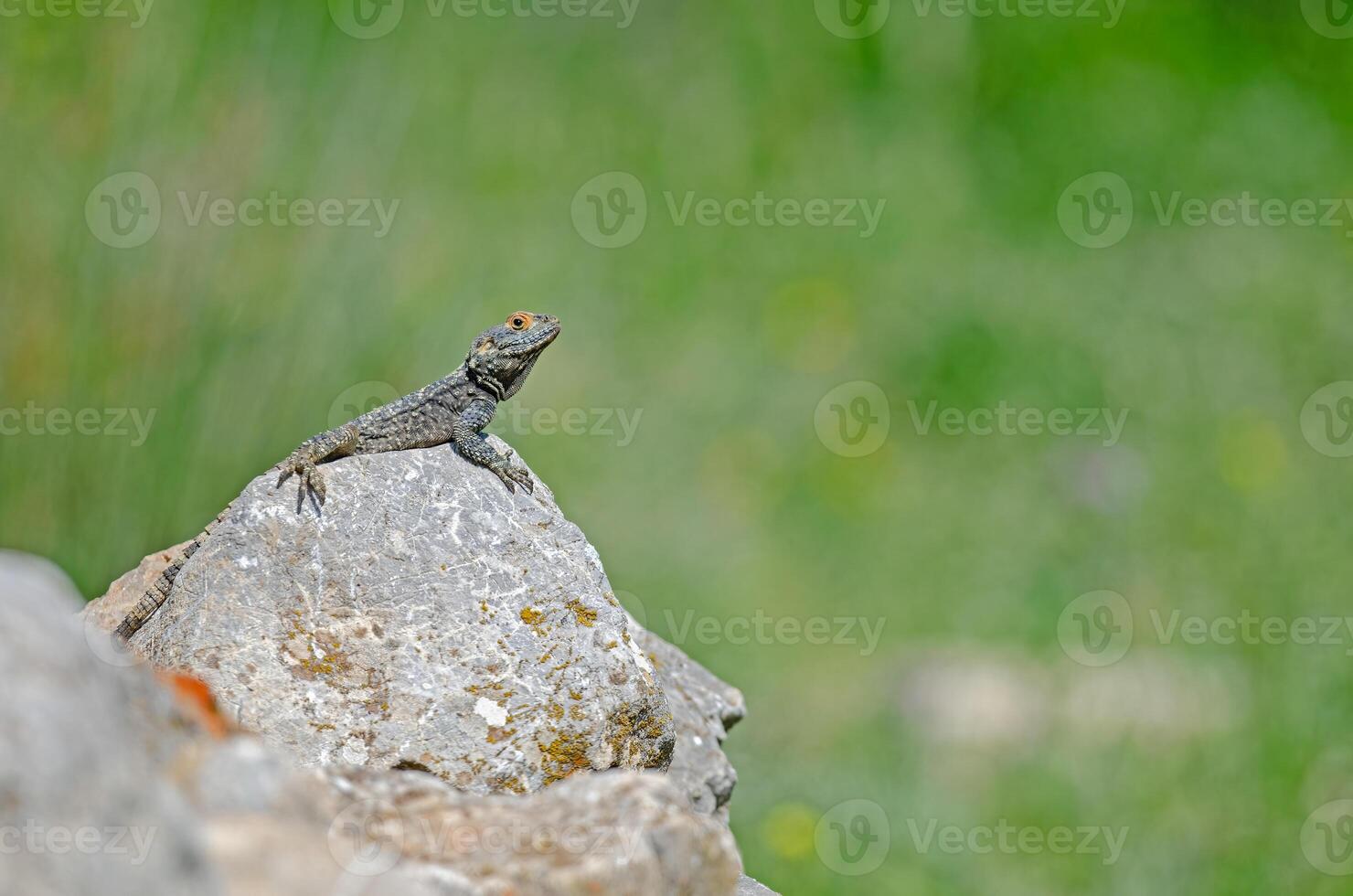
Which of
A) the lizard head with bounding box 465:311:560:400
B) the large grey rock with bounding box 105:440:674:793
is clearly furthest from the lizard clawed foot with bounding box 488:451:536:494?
the lizard head with bounding box 465:311:560:400

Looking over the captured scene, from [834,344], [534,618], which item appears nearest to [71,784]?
[534,618]

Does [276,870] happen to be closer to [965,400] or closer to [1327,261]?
[965,400]

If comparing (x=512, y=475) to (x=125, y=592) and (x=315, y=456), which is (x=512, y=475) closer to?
(x=315, y=456)

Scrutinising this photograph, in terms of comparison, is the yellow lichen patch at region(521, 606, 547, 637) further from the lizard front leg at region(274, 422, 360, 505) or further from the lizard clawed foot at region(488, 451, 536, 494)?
the lizard front leg at region(274, 422, 360, 505)

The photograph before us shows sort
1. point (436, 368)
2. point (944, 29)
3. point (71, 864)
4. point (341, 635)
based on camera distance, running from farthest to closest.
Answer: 1. point (944, 29)
2. point (436, 368)
3. point (341, 635)
4. point (71, 864)

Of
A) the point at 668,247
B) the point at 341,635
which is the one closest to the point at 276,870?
the point at 341,635

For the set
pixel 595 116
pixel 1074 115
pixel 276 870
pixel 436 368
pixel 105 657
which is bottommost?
pixel 276 870

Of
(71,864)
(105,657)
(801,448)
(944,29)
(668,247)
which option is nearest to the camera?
(71,864)
